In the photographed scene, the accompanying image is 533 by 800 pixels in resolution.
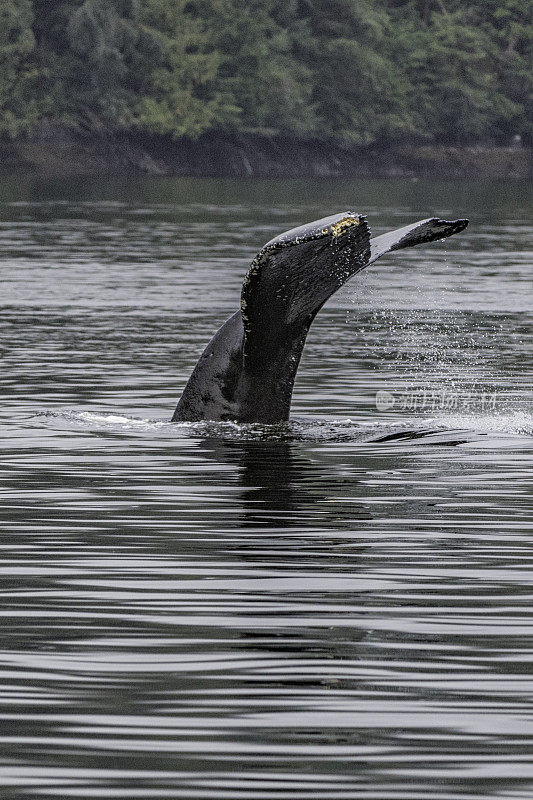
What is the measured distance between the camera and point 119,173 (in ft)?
346

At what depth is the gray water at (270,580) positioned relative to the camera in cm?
680

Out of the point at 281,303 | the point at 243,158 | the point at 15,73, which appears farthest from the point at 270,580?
the point at 243,158

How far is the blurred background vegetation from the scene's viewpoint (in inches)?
4102

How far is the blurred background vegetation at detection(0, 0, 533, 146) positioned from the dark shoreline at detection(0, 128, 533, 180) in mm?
771

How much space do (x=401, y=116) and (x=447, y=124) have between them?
10.6 feet

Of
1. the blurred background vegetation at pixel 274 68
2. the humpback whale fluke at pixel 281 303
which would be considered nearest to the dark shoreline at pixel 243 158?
the blurred background vegetation at pixel 274 68

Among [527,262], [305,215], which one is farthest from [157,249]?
[305,215]

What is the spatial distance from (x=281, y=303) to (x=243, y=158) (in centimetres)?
9921

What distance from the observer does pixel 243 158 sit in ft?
365

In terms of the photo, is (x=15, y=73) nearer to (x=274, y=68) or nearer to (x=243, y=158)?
(x=243, y=158)

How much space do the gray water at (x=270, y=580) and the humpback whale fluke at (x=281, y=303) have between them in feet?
1.53

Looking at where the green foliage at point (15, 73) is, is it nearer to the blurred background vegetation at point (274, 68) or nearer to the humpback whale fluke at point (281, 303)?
the blurred background vegetation at point (274, 68)

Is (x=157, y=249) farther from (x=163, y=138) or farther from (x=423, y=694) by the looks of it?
(x=163, y=138)

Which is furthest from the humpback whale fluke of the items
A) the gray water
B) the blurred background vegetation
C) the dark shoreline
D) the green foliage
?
the green foliage
